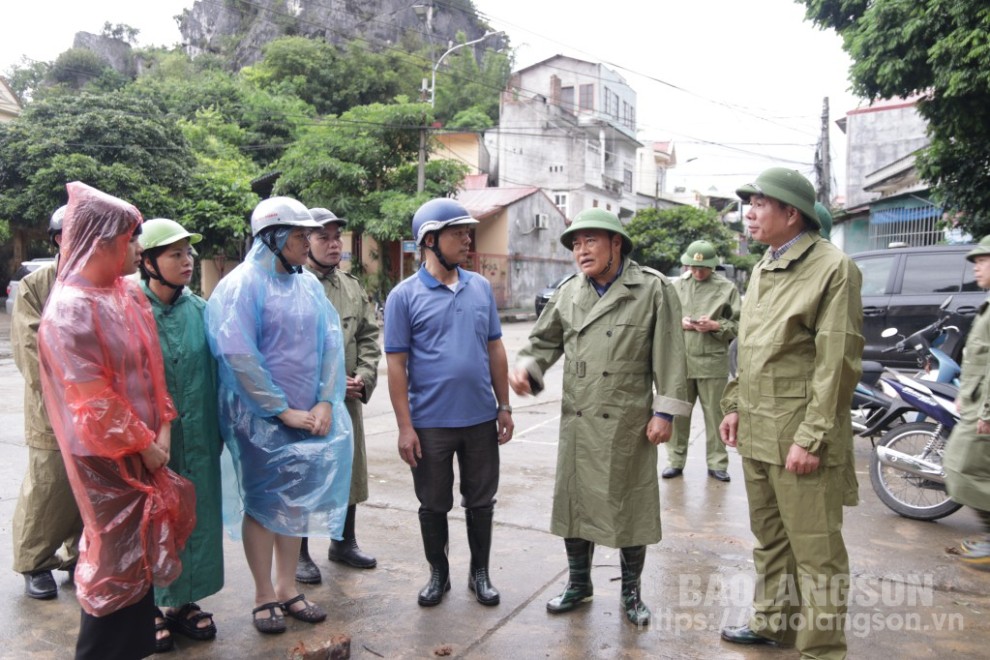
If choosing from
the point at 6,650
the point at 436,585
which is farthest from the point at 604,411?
the point at 6,650

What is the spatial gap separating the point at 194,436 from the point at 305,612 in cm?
91

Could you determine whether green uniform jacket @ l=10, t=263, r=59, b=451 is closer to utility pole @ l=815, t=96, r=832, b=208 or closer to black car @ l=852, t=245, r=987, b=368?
black car @ l=852, t=245, r=987, b=368

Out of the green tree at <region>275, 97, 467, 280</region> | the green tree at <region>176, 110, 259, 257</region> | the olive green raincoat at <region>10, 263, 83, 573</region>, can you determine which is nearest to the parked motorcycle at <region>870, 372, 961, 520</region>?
the olive green raincoat at <region>10, 263, 83, 573</region>

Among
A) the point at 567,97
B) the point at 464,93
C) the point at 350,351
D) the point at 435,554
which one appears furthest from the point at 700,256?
the point at 464,93

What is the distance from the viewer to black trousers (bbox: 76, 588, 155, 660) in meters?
2.54

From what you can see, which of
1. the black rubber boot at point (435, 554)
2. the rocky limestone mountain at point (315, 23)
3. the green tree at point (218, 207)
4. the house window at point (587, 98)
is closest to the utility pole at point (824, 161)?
the green tree at point (218, 207)

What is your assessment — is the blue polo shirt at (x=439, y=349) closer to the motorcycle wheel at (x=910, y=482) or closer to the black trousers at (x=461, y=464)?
the black trousers at (x=461, y=464)

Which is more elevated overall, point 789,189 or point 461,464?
point 789,189

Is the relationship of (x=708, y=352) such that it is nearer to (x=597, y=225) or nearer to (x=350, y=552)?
(x=597, y=225)

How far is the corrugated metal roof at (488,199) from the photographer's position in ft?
95.1

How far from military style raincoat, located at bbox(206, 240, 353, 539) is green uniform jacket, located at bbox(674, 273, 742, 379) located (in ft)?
11.2

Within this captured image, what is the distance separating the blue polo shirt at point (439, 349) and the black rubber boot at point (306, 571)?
3.22 feet

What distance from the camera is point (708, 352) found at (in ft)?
19.2

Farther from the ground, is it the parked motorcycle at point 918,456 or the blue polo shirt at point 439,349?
the blue polo shirt at point 439,349
